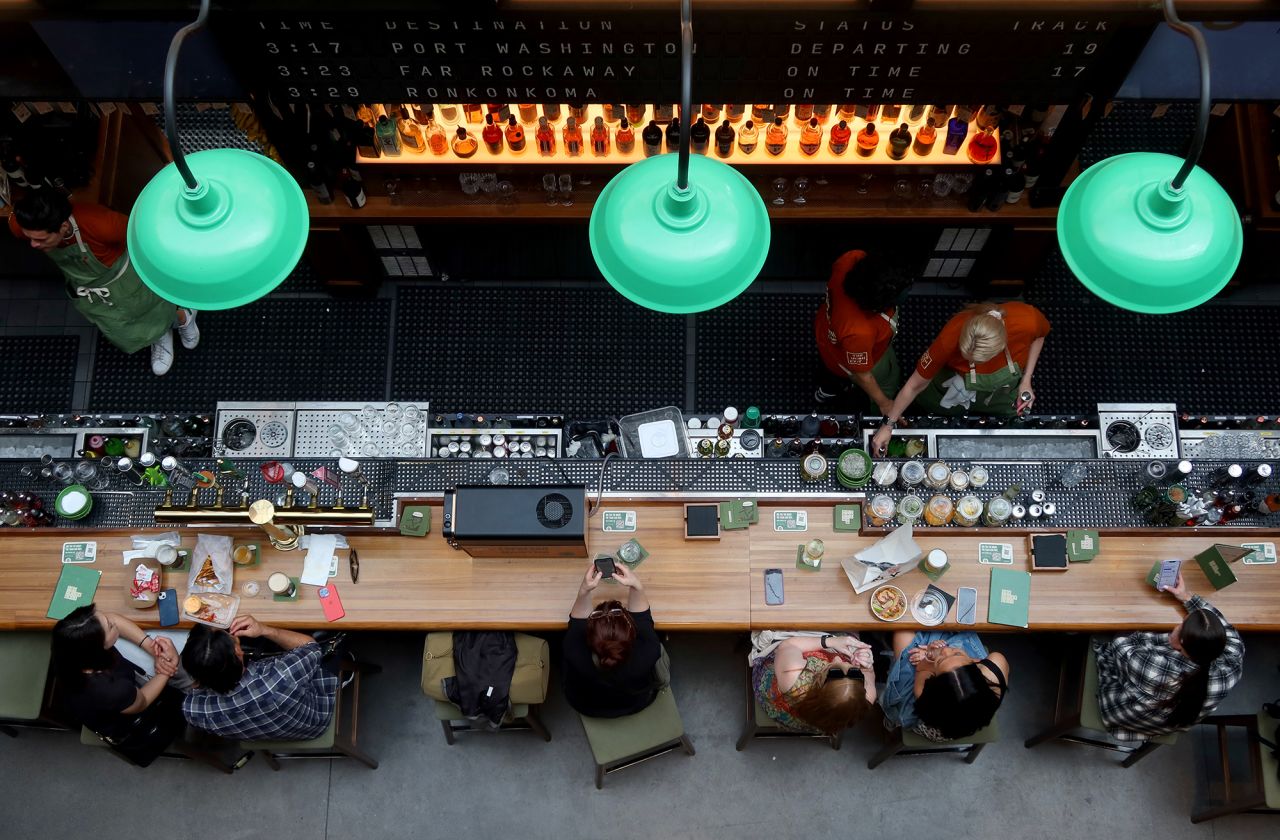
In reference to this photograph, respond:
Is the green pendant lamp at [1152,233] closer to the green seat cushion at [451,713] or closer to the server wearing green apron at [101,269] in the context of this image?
the green seat cushion at [451,713]

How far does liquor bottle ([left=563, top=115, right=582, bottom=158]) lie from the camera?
4.99 meters

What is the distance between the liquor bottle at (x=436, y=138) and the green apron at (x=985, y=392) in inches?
119

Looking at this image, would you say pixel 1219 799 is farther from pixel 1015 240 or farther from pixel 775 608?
pixel 1015 240

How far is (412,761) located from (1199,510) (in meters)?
4.37

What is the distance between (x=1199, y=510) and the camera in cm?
430

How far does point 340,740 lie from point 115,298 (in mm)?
2833

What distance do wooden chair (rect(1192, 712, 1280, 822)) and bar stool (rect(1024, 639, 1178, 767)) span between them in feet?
0.90

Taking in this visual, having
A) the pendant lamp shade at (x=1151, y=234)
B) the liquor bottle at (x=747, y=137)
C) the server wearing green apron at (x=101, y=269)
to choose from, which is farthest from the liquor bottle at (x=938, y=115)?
the server wearing green apron at (x=101, y=269)

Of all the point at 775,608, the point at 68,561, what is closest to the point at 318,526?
the point at 68,561

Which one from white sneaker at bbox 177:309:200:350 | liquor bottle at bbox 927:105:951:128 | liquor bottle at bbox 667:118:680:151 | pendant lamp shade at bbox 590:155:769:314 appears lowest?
pendant lamp shade at bbox 590:155:769:314

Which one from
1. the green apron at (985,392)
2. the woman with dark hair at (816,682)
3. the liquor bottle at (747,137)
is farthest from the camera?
the liquor bottle at (747,137)

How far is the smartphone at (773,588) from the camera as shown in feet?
13.9

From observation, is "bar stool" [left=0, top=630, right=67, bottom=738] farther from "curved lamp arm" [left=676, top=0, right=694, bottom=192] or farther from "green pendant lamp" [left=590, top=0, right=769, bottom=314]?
"curved lamp arm" [left=676, top=0, right=694, bottom=192]

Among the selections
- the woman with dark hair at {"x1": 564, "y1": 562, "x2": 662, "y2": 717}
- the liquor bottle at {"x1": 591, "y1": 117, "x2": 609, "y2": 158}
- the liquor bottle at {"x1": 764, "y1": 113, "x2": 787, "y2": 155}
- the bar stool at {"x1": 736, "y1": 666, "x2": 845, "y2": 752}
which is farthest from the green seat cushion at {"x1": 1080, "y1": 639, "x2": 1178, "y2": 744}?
the liquor bottle at {"x1": 591, "y1": 117, "x2": 609, "y2": 158}
